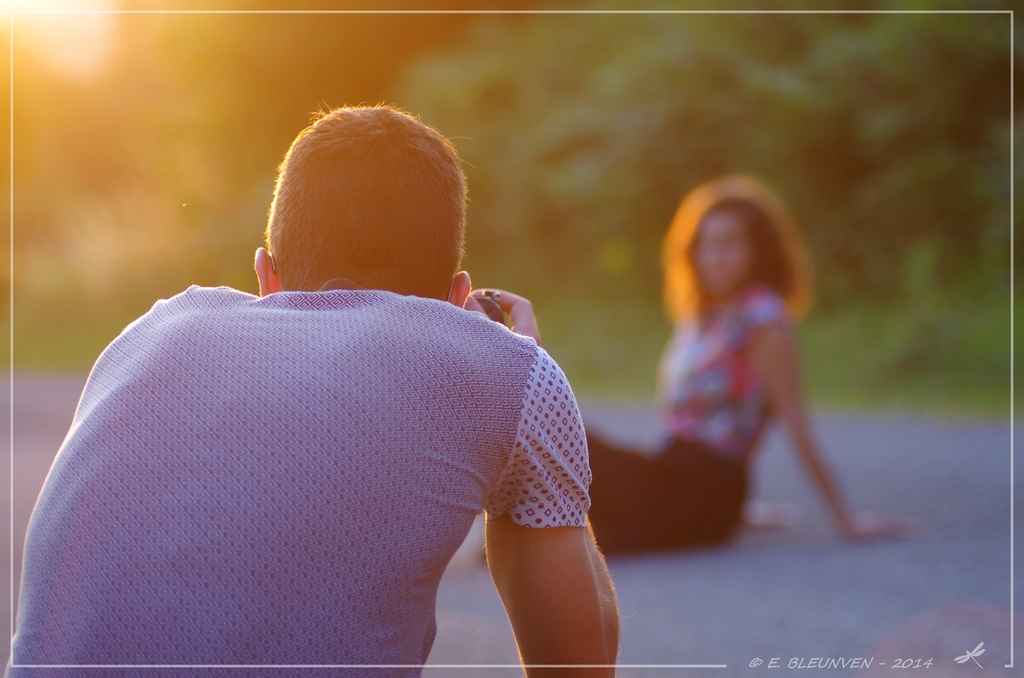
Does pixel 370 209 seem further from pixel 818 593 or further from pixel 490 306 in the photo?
pixel 818 593

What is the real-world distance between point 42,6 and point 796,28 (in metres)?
12.9

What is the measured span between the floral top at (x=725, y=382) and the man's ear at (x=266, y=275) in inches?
141

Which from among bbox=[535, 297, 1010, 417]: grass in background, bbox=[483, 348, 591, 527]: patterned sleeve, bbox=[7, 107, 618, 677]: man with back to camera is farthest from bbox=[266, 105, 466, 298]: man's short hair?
bbox=[535, 297, 1010, 417]: grass in background

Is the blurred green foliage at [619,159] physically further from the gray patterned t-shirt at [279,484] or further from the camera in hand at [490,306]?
the gray patterned t-shirt at [279,484]

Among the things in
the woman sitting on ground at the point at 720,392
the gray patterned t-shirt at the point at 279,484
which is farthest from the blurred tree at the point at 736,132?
the gray patterned t-shirt at the point at 279,484

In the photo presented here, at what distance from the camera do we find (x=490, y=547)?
174 cm

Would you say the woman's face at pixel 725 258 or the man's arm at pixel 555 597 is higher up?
the man's arm at pixel 555 597

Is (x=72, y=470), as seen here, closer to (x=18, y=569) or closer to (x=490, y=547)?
(x=490, y=547)

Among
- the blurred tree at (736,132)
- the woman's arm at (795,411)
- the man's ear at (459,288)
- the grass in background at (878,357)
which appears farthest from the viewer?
the blurred tree at (736,132)

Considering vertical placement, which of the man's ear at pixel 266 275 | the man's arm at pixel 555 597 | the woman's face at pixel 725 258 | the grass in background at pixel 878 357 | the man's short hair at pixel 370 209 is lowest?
the grass in background at pixel 878 357

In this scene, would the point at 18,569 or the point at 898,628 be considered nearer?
the point at 898,628

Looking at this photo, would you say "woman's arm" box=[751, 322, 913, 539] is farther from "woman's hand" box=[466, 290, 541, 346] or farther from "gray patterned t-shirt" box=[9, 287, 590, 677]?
"gray patterned t-shirt" box=[9, 287, 590, 677]

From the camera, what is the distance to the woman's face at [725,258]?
529cm

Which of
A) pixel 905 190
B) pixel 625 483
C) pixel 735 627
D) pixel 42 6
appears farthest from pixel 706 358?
pixel 905 190
